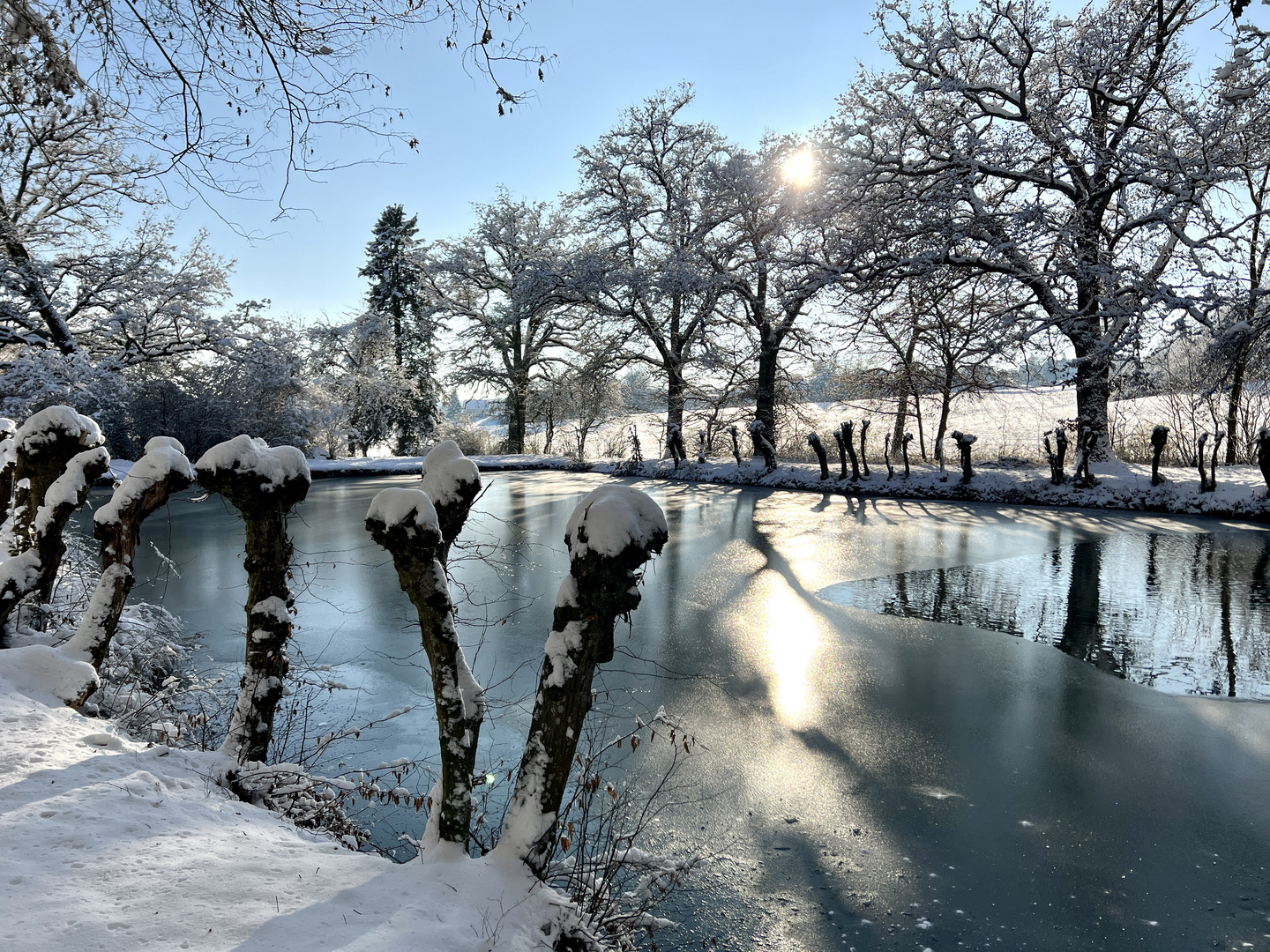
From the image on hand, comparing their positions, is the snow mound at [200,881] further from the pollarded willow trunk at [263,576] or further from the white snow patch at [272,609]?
the white snow patch at [272,609]

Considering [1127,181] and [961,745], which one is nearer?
[961,745]

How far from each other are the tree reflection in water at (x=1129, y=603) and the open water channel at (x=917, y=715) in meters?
0.04

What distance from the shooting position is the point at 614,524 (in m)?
1.94

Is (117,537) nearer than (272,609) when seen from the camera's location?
No

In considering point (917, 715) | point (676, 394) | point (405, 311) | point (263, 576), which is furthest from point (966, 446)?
point (405, 311)

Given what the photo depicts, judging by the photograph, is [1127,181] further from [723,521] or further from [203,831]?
[203,831]

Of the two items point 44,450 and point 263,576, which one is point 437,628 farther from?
point 44,450

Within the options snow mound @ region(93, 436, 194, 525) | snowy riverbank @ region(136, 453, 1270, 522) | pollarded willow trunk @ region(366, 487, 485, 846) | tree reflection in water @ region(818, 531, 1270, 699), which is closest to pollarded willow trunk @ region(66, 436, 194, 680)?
snow mound @ region(93, 436, 194, 525)

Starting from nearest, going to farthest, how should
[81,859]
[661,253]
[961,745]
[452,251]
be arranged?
[81,859] → [961,745] → [661,253] → [452,251]

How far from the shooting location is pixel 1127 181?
1280 cm

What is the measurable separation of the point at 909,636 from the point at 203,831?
198 inches

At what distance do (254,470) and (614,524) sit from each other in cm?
168

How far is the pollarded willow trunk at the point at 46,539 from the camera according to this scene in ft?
11.7

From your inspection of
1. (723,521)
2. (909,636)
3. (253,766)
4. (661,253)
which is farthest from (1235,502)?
(661,253)
